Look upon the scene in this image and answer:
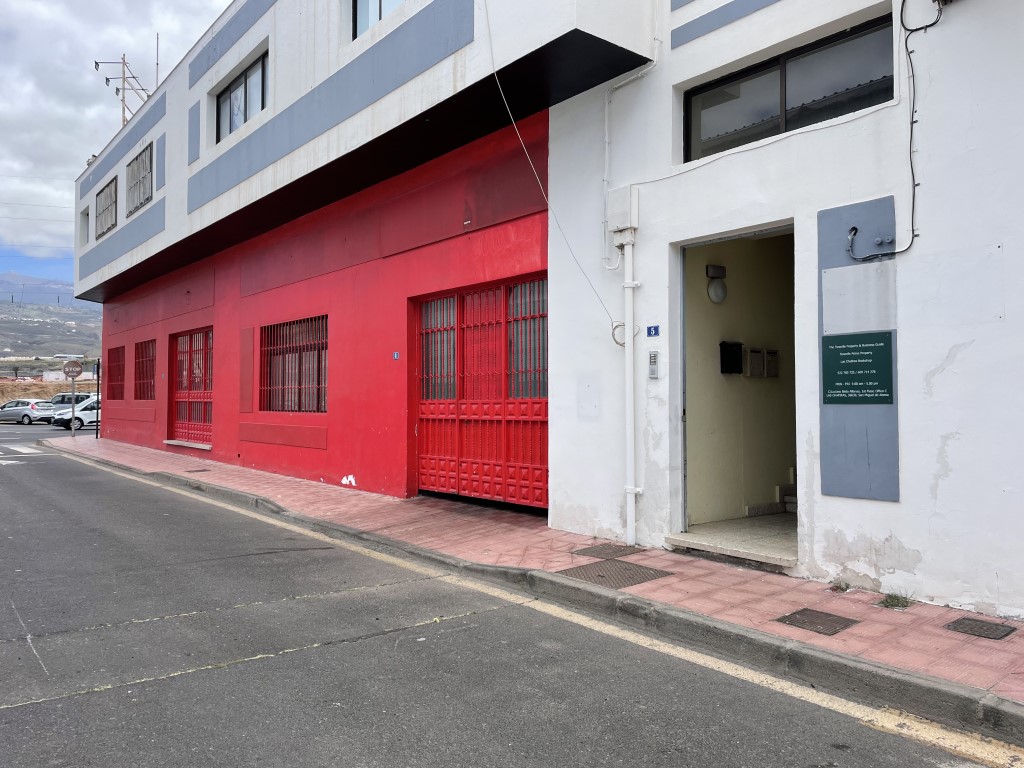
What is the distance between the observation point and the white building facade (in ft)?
16.7

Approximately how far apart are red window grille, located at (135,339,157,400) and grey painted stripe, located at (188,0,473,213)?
8.10 meters

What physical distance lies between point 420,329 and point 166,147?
10.0m

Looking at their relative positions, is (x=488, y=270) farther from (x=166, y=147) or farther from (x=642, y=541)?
(x=166, y=147)

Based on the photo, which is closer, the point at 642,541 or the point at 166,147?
the point at 642,541

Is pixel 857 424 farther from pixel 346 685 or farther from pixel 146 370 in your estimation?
pixel 146 370

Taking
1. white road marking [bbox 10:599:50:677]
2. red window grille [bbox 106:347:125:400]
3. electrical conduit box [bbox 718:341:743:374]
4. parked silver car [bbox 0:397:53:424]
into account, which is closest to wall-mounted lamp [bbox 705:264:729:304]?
electrical conduit box [bbox 718:341:743:374]

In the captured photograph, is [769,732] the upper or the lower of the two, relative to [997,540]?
lower

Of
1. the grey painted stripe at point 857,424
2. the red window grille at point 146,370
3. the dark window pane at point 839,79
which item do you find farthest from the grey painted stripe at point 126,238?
the grey painted stripe at point 857,424

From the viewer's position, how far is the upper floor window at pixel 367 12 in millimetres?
9812

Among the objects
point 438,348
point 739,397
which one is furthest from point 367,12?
point 739,397

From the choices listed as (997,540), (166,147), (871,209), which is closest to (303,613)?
(997,540)

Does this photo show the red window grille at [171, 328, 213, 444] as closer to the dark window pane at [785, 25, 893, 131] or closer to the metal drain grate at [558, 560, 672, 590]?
the metal drain grate at [558, 560, 672, 590]

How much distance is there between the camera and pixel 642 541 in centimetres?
718

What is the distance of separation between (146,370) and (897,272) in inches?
802
